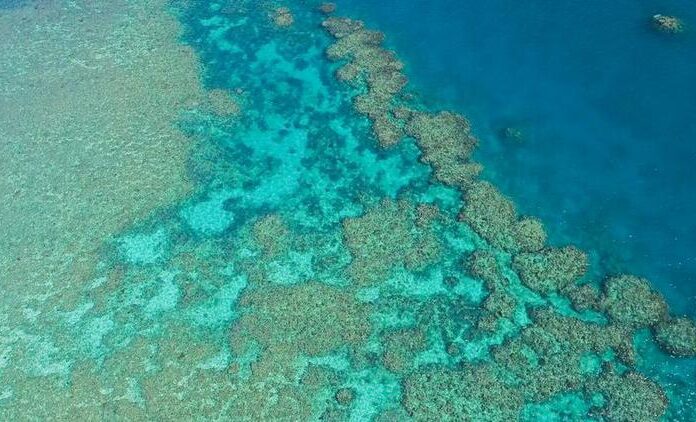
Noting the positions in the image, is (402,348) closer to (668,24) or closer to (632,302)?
(632,302)

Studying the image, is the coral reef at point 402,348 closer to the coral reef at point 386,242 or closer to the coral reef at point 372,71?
the coral reef at point 386,242

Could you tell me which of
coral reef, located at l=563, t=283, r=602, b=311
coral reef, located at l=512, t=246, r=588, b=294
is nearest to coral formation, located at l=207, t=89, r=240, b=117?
coral reef, located at l=512, t=246, r=588, b=294

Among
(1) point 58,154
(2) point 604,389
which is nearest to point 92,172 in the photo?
(1) point 58,154

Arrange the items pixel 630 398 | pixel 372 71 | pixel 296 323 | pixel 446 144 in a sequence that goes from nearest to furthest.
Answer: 1. pixel 630 398
2. pixel 296 323
3. pixel 446 144
4. pixel 372 71

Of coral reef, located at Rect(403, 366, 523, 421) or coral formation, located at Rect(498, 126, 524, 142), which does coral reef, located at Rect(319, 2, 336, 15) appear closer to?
coral formation, located at Rect(498, 126, 524, 142)

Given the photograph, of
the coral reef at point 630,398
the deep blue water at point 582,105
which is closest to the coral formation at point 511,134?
the deep blue water at point 582,105

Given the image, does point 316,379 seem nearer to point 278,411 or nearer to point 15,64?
point 278,411

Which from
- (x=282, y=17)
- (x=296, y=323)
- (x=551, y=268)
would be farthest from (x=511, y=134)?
(x=282, y=17)
